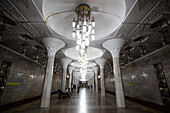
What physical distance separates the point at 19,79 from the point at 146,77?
12231mm

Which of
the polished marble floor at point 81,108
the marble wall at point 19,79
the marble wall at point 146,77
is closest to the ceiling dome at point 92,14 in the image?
the marble wall at point 146,77

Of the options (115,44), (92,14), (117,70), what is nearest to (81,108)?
(117,70)

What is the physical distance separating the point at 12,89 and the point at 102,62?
1123 cm

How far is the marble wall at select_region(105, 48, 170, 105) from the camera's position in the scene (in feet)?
20.6

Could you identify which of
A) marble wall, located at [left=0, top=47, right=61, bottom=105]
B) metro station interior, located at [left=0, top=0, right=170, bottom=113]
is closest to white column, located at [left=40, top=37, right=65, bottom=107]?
metro station interior, located at [left=0, top=0, right=170, bottom=113]

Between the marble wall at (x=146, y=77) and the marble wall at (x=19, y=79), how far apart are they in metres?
12.0

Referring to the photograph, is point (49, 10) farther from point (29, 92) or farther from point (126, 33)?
point (29, 92)

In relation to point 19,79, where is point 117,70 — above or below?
above

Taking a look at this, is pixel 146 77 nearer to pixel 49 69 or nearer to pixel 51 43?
pixel 49 69

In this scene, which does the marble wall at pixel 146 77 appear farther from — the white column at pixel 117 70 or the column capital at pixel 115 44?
the column capital at pixel 115 44

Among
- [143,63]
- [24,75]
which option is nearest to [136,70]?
[143,63]

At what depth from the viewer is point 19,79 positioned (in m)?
7.95

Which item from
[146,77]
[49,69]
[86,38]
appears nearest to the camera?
[86,38]

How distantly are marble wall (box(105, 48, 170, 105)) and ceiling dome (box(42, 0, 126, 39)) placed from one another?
4.52m
